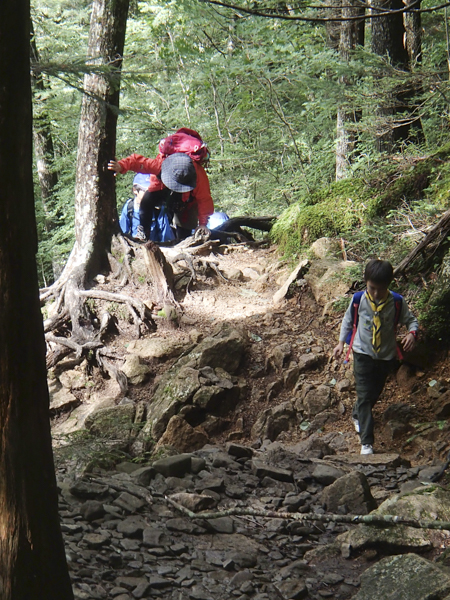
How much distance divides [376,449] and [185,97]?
881cm

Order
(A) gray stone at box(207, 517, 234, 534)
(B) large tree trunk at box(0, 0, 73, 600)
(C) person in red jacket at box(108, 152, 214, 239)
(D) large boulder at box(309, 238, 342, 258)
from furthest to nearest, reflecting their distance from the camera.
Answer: (C) person in red jacket at box(108, 152, 214, 239)
(D) large boulder at box(309, 238, 342, 258)
(A) gray stone at box(207, 517, 234, 534)
(B) large tree trunk at box(0, 0, 73, 600)

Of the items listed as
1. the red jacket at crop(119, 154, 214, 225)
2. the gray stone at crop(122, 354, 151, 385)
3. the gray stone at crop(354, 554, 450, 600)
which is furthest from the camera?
the red jacket at crop(119, 154, 214, 225)

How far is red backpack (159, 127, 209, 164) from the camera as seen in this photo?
8.70m

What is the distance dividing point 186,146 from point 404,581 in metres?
7.37

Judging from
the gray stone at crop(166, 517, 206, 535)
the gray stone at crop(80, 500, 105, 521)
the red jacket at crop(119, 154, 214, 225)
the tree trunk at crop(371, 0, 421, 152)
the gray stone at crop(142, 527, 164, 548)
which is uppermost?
the tree trunk at crop(371, 0, 421, 152)

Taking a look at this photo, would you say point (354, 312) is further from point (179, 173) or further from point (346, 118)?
point (346, 118)

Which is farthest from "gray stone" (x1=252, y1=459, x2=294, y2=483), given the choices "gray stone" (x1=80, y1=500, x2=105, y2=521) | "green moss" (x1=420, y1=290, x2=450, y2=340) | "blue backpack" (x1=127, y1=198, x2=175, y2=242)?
"blue backpack" (x1=127, y1=198, x2=175, y2=242)

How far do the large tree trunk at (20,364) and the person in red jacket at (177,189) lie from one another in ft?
21.0

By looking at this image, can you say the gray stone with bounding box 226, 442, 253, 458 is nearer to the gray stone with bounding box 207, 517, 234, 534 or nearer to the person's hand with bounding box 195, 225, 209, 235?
the gray stone with bounding box 207, 517, 234, 534

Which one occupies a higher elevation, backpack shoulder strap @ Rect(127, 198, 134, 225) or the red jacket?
the red jacket

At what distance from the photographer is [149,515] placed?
3807 millimetres

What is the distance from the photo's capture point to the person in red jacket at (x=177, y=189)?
8695 millimetres

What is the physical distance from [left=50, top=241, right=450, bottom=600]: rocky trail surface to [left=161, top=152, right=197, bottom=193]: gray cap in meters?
1.58

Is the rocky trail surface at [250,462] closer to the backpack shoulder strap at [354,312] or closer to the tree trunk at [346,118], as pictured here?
the backpack shoulder strap at [354,312]
